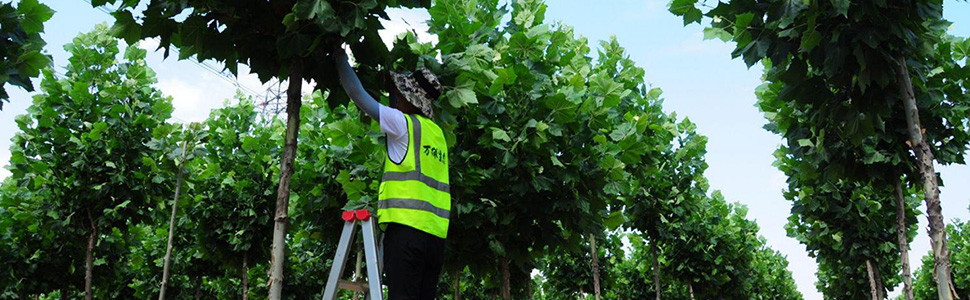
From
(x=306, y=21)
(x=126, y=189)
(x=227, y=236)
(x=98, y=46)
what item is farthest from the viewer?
(x=227, y=236)

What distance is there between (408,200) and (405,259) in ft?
1.03

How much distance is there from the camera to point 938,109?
8.19 m

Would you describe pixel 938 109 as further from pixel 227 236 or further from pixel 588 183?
pixel 227 236

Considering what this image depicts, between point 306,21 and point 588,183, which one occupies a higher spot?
point 588,183

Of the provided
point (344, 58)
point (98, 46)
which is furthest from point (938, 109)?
point (98, 46)

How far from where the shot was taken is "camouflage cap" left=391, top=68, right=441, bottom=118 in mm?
4324

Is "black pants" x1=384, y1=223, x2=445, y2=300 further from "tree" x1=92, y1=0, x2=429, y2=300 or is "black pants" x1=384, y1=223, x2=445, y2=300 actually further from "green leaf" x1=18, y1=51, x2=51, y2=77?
"green leaf" x1=18, y1=51, x2=51, y2=77

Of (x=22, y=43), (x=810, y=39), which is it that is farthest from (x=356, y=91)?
(x=22, y=43)

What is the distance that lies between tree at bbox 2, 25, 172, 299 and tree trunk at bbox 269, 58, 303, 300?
873cm

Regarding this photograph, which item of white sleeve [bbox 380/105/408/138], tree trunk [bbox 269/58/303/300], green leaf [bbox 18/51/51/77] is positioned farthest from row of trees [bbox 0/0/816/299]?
green leaf [bbox 18/51/51/77]

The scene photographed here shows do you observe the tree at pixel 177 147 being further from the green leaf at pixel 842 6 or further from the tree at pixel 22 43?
the green leaf at pixel 842 6

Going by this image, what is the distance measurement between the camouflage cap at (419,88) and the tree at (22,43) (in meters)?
3.91

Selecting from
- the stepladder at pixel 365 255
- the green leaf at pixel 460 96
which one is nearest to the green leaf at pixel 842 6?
the green leaf at pixel 460 96

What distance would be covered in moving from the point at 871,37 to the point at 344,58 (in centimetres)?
386
